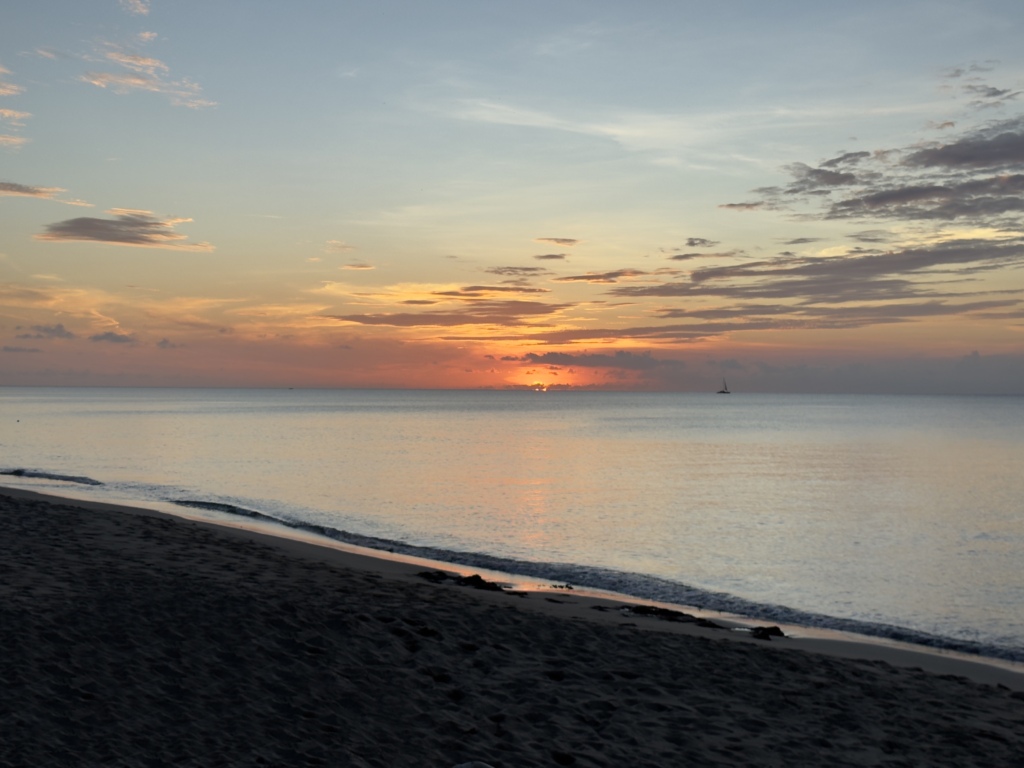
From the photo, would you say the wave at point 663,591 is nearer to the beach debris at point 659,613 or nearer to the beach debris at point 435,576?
the beach debris at point 659,613

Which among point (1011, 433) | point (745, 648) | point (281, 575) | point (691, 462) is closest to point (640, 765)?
point (745, 648)

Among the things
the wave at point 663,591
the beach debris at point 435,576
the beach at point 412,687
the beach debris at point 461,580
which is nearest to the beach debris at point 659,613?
the beach at point 412,687

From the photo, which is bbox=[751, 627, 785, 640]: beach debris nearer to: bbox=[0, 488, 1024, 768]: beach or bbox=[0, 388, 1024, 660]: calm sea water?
bbox=[0, 488, 1024, 768]: beach

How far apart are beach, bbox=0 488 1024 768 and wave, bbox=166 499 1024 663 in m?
2.26

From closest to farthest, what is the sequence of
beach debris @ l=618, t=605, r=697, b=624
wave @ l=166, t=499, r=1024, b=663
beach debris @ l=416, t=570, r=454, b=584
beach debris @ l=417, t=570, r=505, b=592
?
beach debris @ l=618, t=605, r=697, b=624, wave @ l=166, t=499, r=1024, b=663, beach debris @ l=417, t=570, r=505, b=592, beach debris @ l=416, t=570, r=454, b=584

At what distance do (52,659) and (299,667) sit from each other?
9.25 feet

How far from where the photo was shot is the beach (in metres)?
8.06

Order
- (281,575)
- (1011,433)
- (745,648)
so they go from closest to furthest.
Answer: (745,648)
(281,575)
(1011,433)

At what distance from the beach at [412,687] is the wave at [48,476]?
86.8 ft

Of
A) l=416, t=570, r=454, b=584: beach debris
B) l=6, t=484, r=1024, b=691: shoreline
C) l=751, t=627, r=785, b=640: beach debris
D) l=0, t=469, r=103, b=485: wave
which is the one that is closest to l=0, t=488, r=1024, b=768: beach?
l=6, t=484, r=1024, b=691: shoreline

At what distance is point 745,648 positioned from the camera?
41.4 ft

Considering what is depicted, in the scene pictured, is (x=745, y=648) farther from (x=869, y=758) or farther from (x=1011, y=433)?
(x=1011, y=433)

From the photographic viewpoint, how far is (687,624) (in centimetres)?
1514

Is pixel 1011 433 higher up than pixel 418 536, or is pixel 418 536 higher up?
pixel 1011 433
